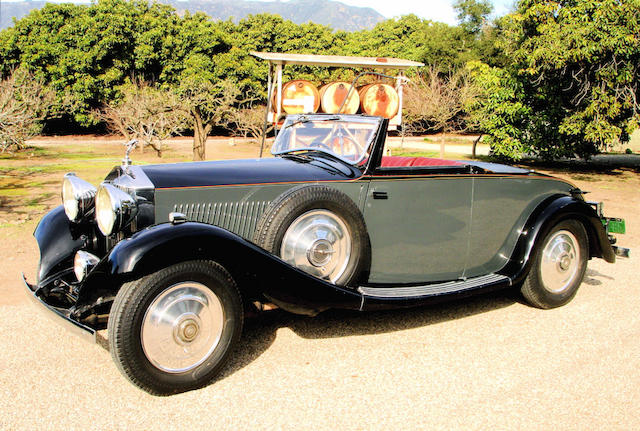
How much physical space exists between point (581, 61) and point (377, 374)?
12.0 m

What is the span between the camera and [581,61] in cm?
1262

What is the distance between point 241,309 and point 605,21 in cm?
1228

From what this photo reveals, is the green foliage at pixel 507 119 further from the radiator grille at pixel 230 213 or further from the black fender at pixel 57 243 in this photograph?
the black fender at pixel 57 243

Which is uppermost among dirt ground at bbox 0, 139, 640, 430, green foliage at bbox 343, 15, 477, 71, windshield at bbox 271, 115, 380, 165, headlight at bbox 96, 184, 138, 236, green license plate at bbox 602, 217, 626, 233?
green foliage at bbox 343, 15, 477, 71

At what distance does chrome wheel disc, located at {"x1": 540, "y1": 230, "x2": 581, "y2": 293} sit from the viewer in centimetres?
461

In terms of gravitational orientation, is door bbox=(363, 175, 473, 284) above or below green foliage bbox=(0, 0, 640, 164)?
below

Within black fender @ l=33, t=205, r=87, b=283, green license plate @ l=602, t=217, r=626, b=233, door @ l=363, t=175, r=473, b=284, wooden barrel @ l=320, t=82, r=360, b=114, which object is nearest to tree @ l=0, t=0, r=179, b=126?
wooden barrel @ l=320, t=82, r=360, b=114

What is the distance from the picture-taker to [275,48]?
1236 inches

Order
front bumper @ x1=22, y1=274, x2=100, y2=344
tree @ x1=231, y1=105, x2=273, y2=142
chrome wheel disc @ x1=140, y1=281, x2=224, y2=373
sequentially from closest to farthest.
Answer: front bumper @ x1=22, y1=274, x2=100, y2=344, chrome wheel disc @ x1=140, y1=281, x2=224, y2=373, tree @ x1=231, y1=105, x2=273, y2=142

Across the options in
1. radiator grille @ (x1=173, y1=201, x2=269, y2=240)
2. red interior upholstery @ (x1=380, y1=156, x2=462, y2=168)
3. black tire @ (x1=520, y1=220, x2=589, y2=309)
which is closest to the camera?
radiator grille @ (x1=173, y1=201, x2=269, y2=240)

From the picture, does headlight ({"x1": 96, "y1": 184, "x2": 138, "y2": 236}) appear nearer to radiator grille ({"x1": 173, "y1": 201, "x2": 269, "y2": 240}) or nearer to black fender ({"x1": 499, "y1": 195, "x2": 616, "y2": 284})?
radiator grille ({"x1": 173, "y1": 201, "x2": 269, "y2": 240})

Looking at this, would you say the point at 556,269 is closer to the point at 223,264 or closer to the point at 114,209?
the point at 223,264

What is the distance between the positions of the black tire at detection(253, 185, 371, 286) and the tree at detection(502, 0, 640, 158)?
1084 centimetres

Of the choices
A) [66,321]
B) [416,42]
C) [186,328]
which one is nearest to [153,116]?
[66,321]
